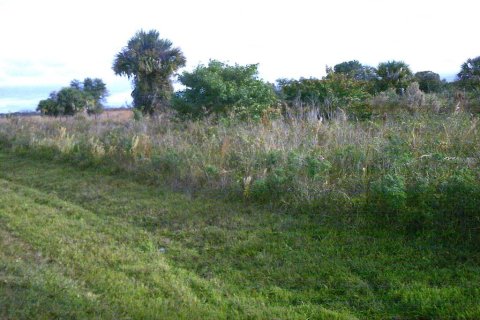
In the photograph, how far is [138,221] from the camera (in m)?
7.52

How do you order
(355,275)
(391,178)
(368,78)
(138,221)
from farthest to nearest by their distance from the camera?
(368,78) < (138,221) < (391,178) < (355,275)

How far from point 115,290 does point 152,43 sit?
20.8 metres

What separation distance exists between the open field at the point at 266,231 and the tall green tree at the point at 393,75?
33.0 ft

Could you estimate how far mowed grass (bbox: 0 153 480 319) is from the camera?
4.44 m

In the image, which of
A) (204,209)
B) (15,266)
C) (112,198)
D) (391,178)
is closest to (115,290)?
(15,266)

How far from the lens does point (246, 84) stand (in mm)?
15297

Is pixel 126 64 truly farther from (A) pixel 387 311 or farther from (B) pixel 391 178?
(A) pixel 387 311

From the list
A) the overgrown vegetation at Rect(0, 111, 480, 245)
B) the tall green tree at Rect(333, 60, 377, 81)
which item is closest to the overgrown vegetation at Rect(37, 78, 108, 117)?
the tall green tree at Rect(333, 60, 377, 81)

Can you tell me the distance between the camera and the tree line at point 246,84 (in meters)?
14.6

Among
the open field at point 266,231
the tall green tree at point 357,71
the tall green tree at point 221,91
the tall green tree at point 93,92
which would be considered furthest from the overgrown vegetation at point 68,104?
the open field at point 266,231

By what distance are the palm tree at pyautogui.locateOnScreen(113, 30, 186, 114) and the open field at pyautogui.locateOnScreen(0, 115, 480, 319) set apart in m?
13.9

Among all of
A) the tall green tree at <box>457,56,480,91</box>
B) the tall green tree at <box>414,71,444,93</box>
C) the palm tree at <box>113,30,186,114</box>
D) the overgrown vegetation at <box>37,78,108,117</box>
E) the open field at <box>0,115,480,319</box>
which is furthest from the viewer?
the overgrown vegetation at <box>37,78,108,117</box>

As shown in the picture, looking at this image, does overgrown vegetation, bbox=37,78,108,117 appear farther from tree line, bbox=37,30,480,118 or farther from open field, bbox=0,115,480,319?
open field, bbox=0,115,480,319

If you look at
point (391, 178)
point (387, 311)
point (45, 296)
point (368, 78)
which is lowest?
point (387, 311)
